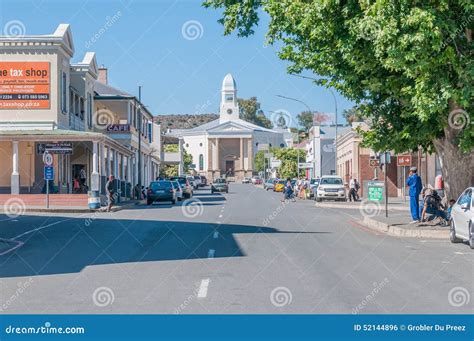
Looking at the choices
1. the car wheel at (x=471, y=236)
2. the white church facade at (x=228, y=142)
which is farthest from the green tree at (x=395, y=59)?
the white church facade at (x=228, y=142)

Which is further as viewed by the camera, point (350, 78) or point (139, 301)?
point (350, 78)

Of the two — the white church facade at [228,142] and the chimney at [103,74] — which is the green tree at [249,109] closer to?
the white church facade at [228,142]

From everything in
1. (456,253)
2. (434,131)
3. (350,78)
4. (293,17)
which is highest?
(293,17)

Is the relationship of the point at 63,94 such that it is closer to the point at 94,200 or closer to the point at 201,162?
the point at 94,200

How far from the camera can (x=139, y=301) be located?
34.3 ft

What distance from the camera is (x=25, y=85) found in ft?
139

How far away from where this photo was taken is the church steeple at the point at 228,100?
15700 cm

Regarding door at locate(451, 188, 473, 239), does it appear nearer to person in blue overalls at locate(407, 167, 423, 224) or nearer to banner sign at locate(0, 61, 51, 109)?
person in blue overalls at locate(407, 167, 423, 224)

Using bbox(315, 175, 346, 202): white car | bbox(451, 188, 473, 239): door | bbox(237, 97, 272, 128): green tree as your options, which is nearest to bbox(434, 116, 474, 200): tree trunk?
bbox(451, 188, 473, 239): door

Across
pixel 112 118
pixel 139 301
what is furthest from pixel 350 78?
pixel 112 118

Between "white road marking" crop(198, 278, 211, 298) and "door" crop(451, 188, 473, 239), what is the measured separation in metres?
8.72
